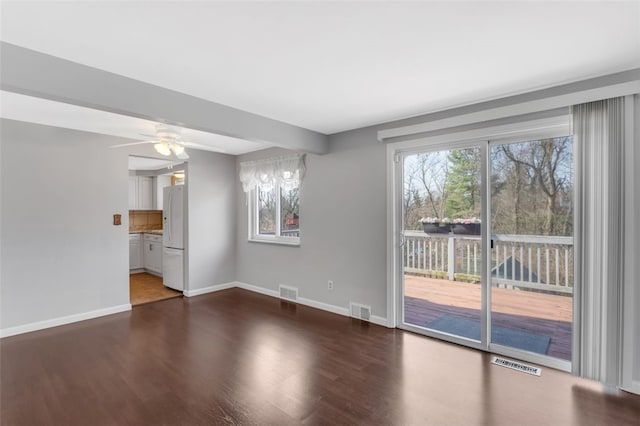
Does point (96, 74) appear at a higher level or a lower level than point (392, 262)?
higher

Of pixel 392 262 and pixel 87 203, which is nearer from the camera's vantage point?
pixel 392 262

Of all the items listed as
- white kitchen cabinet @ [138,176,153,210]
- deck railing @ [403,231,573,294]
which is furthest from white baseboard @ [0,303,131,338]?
deck railing @ [403,231,573,294]

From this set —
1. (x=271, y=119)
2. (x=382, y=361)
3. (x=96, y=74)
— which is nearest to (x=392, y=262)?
(x=382, y=361)

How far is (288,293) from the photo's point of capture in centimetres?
485

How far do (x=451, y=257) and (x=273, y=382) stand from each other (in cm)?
222

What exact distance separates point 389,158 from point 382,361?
2.18 metres

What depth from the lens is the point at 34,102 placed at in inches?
116

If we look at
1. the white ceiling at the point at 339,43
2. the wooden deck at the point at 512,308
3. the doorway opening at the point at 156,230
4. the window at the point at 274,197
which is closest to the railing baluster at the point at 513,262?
the wooden deck at the point at 512,308

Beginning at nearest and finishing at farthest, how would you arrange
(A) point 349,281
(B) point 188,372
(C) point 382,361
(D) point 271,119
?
(B) point 188,372 → (C) point 382,361 → (D) point 271,119 → (A) point 349,281

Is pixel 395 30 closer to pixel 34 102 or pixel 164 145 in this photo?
pixel 164 145

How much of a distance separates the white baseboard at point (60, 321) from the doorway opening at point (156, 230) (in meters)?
0.34

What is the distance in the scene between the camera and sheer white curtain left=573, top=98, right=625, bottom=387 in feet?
7.76

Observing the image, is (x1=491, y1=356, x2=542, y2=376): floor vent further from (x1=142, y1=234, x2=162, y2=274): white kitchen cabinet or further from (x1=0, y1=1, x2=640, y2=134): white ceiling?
(x1=142, y1=234, x2=162, y2=274): white kitchen cabinet

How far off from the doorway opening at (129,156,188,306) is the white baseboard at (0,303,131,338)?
34 cm
